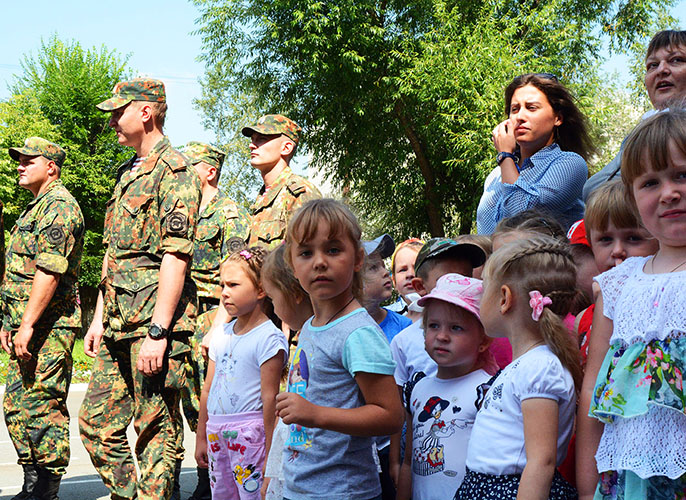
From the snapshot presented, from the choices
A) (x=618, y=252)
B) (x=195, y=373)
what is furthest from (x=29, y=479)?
(x=618, y=252)

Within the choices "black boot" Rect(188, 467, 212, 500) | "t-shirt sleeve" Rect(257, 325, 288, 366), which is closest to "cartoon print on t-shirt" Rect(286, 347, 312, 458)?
"t-shirt sleeve" Rect(257, 325, 288, 366)

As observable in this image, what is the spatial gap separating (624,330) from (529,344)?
1.40 ft

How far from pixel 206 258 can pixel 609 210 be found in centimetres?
389

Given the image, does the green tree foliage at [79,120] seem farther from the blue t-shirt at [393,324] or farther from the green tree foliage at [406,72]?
the blue t-shirt at [393,324]

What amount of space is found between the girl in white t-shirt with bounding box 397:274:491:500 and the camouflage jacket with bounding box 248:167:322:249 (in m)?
1.98

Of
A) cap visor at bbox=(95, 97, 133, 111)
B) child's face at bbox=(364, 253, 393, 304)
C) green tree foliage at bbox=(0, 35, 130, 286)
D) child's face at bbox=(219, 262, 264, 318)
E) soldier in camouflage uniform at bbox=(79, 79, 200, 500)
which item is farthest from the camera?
green tree foliage at bbox=(0, 35, 130, 286)

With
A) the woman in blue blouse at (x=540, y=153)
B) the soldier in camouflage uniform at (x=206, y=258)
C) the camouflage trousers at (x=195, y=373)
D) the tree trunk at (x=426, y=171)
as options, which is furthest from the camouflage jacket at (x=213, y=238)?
the tree trunk at (x=426, y=171)

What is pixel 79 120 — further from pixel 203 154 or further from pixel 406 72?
pixel 203 154

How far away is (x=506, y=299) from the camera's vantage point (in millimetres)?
2281

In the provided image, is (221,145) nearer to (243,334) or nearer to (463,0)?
(463,0)

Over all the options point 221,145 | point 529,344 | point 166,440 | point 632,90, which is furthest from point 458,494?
point 221,145

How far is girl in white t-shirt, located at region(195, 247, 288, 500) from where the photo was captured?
3602 millimetres

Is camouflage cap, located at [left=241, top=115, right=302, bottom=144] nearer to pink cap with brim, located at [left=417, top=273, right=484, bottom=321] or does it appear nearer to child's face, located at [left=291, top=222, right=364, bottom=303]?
child's face, located at [left=291, top=222, right=364, bottom=303]

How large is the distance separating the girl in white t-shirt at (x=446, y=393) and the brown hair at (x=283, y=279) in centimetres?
63
